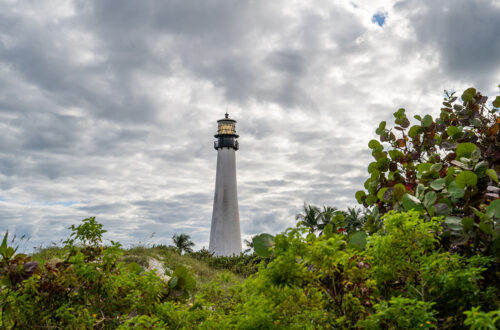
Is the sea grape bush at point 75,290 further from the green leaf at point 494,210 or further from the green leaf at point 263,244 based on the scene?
the green leaf at point 494,210

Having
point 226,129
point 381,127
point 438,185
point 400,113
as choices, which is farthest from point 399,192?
point 226,129

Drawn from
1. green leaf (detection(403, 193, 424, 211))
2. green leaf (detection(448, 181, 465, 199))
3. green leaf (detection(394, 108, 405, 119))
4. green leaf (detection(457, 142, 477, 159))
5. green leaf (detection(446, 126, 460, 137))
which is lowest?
green leaf (detection(403, 193, 424, 211))

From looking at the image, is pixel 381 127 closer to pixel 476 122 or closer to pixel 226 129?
pixel 476 122

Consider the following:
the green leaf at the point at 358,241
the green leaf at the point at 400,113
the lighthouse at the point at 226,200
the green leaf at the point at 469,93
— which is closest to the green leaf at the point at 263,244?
the green leaf at the point at 358,241

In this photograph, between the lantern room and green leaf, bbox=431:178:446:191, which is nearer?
green leaf, bbox=431:178:446:191

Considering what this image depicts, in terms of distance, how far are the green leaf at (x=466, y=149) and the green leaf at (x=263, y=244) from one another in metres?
1.93

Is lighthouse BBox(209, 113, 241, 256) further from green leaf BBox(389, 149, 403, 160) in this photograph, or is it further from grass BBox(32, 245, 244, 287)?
green leaf BBox(389, 149, 403, 160)

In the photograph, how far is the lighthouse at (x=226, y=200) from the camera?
31.7 meters

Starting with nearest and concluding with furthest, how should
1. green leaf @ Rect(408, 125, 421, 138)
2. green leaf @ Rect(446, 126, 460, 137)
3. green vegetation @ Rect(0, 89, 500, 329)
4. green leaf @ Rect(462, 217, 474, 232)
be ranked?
1. green vegetation @ Rect(0, 89, 500, 329)
2. green leaf @ Rect(462, 217, 474, 232)
3. green leaf @ Rect(446, 126, 460, 137)
4. green leaf @ Rect(408, 125, 421, 138)

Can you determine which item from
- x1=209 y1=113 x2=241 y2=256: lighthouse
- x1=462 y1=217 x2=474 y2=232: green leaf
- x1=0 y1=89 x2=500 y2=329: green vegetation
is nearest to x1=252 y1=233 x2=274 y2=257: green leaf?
x1=0 y1=89 x2=500 y2=329: green vegetation

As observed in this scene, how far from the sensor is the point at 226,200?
32219 millimetres

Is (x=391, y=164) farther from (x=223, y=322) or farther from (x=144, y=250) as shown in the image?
(x=144, y=250)

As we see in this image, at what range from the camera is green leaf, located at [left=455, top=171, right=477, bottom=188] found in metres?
2.83

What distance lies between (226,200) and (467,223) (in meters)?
29.9
